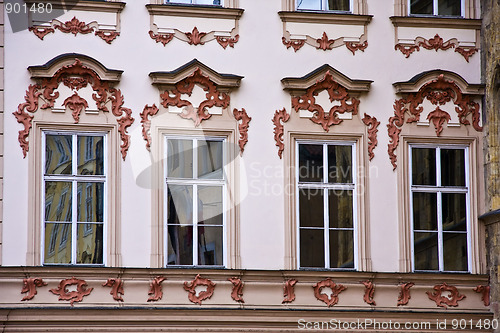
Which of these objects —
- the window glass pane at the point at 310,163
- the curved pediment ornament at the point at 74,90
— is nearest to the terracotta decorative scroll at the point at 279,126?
the window glass pane at the point at 310,163

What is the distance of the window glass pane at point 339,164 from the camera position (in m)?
15.6

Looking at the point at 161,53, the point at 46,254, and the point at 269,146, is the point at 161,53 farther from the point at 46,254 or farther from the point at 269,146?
the point at 46,254

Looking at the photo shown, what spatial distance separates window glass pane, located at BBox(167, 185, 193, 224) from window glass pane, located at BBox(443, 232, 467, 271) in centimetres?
344

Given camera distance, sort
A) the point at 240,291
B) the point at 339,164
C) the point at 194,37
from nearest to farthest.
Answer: the point at 240,291, the point at 194,37, the point at 339,164

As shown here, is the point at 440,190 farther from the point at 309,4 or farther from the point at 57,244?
the point at 57,244

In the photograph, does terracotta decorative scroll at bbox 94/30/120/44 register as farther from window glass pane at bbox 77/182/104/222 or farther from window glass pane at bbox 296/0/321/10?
window glass pane at bbox 296/0/321/10

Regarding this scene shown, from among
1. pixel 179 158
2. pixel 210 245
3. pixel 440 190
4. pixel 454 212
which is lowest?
pixel 210 245

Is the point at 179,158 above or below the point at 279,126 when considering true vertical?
below

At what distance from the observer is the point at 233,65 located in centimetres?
1550

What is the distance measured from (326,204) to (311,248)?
2.03 feet

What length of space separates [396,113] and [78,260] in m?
4.63

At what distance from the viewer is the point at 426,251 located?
15.6 meters

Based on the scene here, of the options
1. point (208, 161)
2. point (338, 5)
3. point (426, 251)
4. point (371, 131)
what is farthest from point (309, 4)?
point (426, 251)

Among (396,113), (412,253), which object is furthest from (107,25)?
(412,253)
